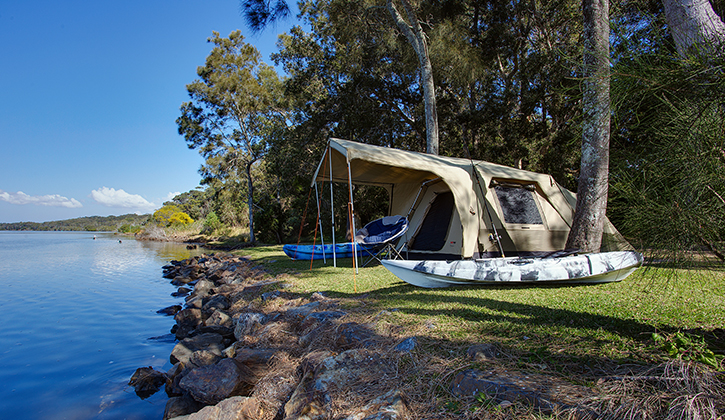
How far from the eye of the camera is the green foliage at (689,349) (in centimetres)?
189

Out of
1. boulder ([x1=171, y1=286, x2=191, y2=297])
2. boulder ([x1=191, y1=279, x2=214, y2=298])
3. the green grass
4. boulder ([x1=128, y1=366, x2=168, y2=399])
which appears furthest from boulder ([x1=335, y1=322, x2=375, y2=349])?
boulder ([x1=171, y1=286, x2=191, y2=297])

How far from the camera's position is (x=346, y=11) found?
502 inches

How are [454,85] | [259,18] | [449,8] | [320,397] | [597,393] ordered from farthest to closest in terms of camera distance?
[454,85]
[449,8]
[259,18]
[320,397]
[597,393]

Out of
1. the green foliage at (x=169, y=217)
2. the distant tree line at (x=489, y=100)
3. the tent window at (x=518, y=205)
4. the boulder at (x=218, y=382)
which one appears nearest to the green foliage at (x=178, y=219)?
the green foliage at (x=169, y=217)

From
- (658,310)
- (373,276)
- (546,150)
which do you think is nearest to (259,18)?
(373,276)

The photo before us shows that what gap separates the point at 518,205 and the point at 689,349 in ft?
16.1

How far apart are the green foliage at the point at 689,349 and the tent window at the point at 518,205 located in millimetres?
4348

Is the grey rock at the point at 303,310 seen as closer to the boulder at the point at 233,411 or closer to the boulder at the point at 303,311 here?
the boulder at the point at 303,311

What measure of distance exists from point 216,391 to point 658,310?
4134mm

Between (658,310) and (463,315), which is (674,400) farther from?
(658,310)

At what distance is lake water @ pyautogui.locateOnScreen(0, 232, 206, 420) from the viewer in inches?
145

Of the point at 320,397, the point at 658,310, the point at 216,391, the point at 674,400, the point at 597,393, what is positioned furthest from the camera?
the point at 658,310

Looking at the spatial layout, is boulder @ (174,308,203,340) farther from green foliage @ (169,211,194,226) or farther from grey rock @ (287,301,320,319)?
green foliage @ (169,211,194,226)

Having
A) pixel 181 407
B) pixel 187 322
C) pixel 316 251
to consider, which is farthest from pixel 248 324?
pixel 316 251
